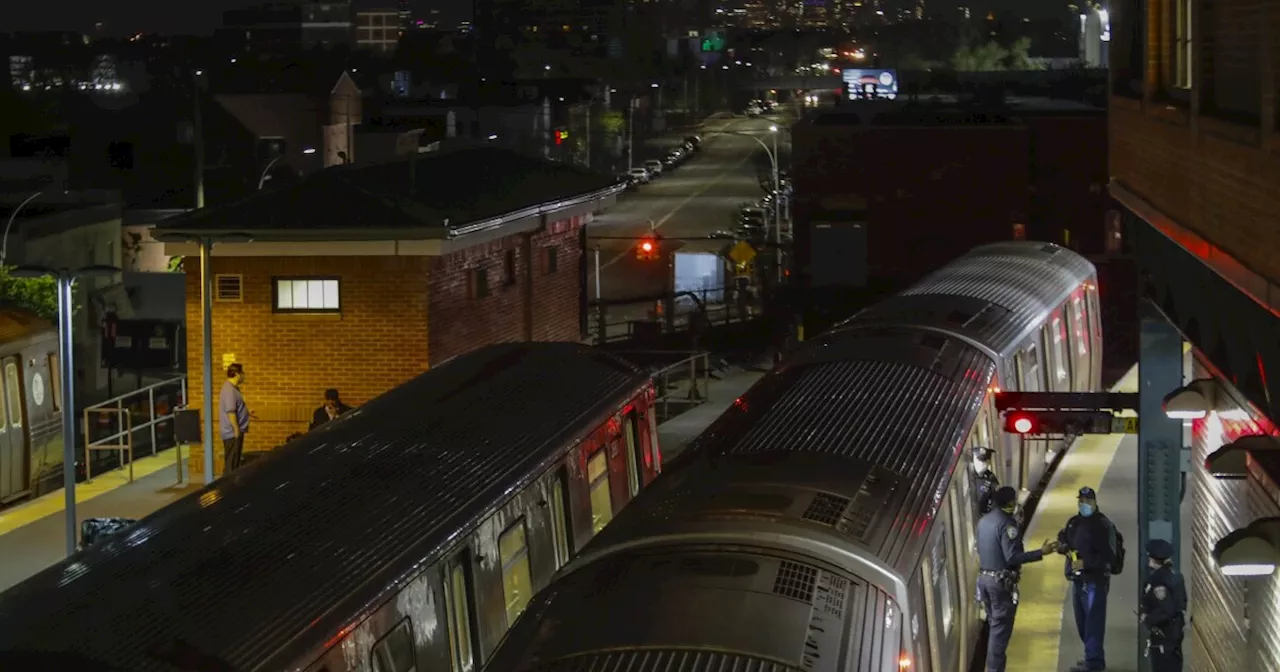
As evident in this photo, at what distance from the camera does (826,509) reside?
7762 mm

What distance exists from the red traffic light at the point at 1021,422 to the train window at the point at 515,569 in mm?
4246

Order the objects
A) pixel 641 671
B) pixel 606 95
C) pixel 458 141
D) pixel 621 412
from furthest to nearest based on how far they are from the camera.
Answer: pixel 606 95 → pixel 458 141 → pixel 621 412 → pixel 641 671

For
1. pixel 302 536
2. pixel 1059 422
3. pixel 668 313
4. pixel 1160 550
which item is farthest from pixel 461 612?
pixel 668 313

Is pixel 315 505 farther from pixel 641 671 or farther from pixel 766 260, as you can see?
pixel 766 260

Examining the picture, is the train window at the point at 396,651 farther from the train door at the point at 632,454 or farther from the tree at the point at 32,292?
the tree at the point at 32,292

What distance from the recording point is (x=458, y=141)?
5741 centimetres

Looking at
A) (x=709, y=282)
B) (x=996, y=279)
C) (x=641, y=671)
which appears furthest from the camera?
(x=709, y=282)

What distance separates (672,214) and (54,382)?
166 ft

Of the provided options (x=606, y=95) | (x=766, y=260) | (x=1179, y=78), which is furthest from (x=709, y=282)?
(x=606, y=95)

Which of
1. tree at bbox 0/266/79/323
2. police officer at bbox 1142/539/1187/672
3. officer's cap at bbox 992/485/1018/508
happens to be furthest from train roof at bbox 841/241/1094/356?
tree at bbox 0/266/79/323

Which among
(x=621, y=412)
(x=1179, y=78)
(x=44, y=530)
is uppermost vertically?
(x=1179, y=78)

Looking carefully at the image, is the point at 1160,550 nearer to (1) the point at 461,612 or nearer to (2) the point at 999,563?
(2) the point at 999,563

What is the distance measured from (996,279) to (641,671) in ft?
43.4

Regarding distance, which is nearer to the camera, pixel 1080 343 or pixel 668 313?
pixel 1080 343
